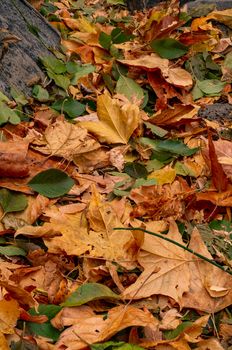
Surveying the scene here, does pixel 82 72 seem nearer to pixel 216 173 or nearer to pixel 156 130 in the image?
pixel 156 130

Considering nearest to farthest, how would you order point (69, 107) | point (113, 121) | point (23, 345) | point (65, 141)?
point (23, 345)
point (65, 141)
point (113, 121)
point (69, 107)

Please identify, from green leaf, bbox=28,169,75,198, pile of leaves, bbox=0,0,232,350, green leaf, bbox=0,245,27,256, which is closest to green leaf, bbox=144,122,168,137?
pile of leaves, bbox=0,0,232,350

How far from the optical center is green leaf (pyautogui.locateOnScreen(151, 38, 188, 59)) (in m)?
2.55

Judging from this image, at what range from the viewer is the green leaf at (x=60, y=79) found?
229 cm

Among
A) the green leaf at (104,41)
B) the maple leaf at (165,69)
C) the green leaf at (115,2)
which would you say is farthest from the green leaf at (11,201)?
the green leaf at (115,2)

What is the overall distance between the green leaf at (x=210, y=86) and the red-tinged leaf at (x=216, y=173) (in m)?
0.68

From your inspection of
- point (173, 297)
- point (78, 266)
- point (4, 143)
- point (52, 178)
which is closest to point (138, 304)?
point (173, 297)

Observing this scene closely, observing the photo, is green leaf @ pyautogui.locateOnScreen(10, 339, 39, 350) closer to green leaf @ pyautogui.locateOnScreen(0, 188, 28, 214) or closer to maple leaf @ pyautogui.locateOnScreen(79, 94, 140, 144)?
green leaf @ pyautogui.locateOnScreen(0, 188, 28, 214)

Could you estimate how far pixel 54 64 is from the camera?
2.37m

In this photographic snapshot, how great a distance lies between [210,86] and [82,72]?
0.56m

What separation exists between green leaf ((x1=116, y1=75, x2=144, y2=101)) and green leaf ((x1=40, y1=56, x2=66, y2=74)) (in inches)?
9.0

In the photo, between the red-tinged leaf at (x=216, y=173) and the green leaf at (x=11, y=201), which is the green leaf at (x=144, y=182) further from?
the green leaf at (x=11, y=201)

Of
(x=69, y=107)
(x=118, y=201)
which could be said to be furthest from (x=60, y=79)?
(x=118, y=201)

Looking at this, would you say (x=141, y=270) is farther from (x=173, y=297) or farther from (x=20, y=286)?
(x=20, y=286)
